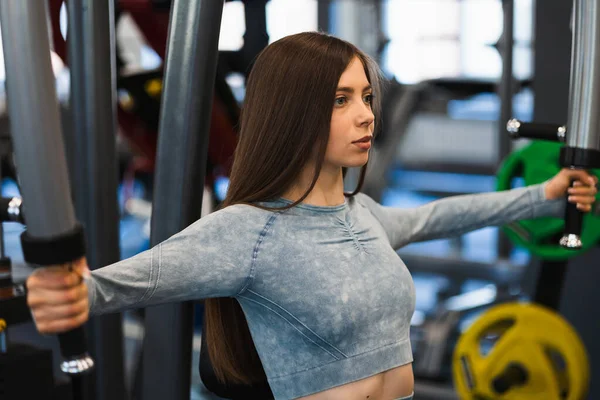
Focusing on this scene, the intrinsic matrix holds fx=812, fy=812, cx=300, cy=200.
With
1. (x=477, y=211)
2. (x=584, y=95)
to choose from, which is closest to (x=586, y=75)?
(x=584, y=95)

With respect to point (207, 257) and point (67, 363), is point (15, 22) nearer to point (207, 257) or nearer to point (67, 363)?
point (67, 363)

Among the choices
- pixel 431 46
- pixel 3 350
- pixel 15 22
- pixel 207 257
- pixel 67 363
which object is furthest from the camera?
pixel 431 46

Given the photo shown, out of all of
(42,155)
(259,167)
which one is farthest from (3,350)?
(42,155)

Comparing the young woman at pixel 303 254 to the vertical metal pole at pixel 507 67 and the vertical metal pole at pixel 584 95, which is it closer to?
the vertical metal pole at pixel 584 95

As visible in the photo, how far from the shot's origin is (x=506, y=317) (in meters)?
1.97

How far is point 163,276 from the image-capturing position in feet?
3.00

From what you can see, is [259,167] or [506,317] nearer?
[259,167]

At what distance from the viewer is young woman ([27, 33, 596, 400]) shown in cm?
104

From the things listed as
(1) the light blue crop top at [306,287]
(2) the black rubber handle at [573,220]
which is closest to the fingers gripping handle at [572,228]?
(2) the black rubber handle at [573,220]

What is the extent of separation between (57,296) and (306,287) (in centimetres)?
40

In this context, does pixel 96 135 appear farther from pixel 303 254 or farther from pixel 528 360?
pixel 528 360

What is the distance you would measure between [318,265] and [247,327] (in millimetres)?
148

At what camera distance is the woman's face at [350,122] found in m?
1.07

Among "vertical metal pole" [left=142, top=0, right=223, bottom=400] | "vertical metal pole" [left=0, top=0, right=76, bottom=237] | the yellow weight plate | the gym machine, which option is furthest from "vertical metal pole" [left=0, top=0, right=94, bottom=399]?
the yellow weight plate
